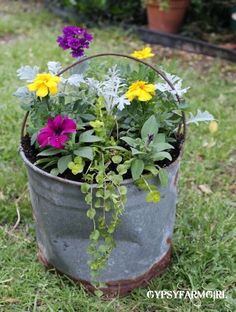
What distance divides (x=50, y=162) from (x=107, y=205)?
0.28 metres

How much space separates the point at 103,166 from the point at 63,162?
143 millimetres

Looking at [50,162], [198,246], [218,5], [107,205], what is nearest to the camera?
[107,205]

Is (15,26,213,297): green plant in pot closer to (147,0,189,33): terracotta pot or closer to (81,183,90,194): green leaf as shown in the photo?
(81,183,90,194): green leaf

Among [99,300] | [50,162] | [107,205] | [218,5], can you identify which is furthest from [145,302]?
[218,5]

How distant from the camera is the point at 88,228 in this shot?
1732 millimetres

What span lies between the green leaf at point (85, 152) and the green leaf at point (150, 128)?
197mm

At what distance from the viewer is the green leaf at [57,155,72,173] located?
65.3 inches

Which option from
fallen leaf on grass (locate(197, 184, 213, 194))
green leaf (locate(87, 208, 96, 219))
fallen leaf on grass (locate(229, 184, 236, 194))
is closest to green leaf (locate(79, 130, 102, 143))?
green leaf (locate(87, 208, 96, 219))

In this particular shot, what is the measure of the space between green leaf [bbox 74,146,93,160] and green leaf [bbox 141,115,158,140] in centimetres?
20

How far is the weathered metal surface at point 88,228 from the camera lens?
1.69 m

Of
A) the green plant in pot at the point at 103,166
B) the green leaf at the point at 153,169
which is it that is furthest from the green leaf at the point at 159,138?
the green leaf at the point at 153,169

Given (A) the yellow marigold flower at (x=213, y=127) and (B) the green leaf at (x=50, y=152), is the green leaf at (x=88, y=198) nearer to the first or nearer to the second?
(B) the green leaf at (x=50, y=152)

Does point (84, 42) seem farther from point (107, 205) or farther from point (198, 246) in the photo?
point (198, 246)

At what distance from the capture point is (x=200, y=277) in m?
1.98
